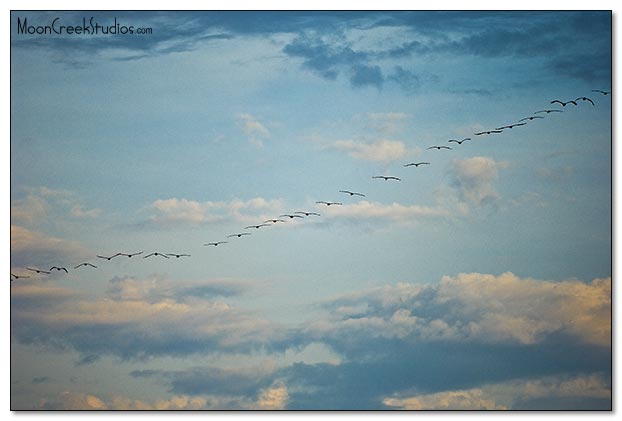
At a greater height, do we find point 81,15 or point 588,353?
point 81,15

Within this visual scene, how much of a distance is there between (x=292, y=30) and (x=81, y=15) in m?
2.56

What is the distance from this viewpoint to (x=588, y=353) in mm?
10336

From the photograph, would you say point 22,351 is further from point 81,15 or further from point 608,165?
point 608,165

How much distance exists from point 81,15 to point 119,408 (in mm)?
4731

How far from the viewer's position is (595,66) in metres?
10.5

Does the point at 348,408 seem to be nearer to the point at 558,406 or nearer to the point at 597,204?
the point at 558,406

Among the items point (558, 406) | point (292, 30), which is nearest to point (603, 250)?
point (558, 406)

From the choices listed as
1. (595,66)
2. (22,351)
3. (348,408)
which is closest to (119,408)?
(22,351)

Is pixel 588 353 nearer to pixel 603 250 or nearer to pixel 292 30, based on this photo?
pixel 603 250

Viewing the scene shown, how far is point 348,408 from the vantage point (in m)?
10.3

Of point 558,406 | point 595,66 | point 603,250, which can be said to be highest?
point 595,66

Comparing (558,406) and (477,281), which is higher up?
(477,281)

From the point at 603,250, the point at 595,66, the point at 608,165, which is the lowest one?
the point at 603,250

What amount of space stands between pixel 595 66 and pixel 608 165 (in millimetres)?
1206
